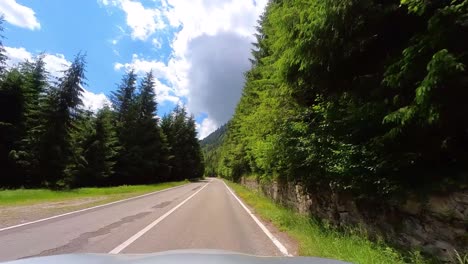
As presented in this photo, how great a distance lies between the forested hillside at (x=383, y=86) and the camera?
6125 mm

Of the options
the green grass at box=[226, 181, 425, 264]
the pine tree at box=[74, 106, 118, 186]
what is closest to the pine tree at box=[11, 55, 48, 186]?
the pine tree at box=[74, 106, 118, 186]

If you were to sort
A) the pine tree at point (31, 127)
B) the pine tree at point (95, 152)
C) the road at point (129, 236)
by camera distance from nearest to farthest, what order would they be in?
1. the road at point (129, 236)
2. the pine tree at point (31, 127)
3. the pine tree at point (95, 152)

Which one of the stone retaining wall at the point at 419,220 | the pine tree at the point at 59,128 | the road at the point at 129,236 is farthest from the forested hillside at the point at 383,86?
the pine tree at the point at 59,128

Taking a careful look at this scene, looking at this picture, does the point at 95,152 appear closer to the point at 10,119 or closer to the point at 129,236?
the point at 10,119

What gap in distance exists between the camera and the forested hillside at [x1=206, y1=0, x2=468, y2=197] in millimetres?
6125

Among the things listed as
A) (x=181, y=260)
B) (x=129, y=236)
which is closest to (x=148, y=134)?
(x=129, y=236)

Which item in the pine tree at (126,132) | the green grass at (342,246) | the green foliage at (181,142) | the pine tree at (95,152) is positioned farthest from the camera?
the green foliage at (181,142)

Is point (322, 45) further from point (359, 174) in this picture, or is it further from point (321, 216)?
point (321, 216)

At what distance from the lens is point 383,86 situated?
7.89m

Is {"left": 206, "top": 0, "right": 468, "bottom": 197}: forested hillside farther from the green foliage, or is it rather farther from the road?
the green foliage

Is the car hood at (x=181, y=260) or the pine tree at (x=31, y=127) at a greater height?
the pine tree at (x=31, y=127)

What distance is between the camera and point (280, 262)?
327 centimetres

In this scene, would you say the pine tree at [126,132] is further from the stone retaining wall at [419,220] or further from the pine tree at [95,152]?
the stone retaining wall at [419,220]

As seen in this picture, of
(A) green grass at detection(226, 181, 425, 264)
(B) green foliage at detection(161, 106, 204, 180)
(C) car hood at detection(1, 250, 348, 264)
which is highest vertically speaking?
(B) green foliage at detection(161, 106, 204, 180)
